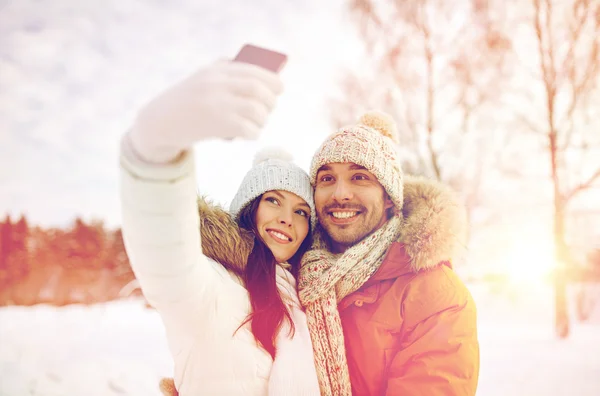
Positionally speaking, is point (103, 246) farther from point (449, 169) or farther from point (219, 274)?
point (219, 274)

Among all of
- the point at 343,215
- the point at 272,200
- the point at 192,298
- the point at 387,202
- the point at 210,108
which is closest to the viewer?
the point at 210,108

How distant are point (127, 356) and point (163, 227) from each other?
16.7ft

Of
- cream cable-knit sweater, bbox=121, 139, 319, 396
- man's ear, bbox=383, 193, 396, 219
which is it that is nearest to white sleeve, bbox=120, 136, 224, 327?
cream cable-knit sweater, bbox=121, 139, 319, 396

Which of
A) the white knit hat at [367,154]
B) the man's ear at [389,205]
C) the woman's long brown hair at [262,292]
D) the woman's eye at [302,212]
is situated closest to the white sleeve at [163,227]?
the woman's long brown hair at [262,292]

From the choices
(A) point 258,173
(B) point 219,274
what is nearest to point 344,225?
(A) point 258,173

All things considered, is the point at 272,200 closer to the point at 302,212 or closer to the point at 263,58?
the point at 302,212

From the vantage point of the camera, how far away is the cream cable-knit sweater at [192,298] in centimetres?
96

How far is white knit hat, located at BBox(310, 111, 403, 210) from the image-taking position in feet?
7.61

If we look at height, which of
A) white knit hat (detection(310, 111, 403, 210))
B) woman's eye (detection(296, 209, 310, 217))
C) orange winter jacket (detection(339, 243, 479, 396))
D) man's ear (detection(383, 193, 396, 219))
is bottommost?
orange winter jacket (detection(339, 243, 479, 396))

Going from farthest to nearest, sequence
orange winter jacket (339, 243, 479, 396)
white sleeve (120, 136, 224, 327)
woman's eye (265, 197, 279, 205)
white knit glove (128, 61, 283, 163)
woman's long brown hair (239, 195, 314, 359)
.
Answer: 1. woman's eye (265, 197, 279, 205)
2. orange winter jacket (339, 243, 479, 396)
3. woman's long brown hair (239, 195, 314, 359)
4. white sleeve (120, 136, 224, 327)
5. white knit glove (128, 61, 283, 163)

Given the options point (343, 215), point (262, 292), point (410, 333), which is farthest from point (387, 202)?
point (262, 292)

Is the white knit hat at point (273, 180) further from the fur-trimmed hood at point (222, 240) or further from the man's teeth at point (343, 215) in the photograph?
the fur-trimmed hood at point (222, 240)

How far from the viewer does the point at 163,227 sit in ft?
3.33

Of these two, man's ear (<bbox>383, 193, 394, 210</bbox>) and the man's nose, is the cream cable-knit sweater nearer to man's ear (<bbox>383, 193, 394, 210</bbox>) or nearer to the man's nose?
the man's nose
